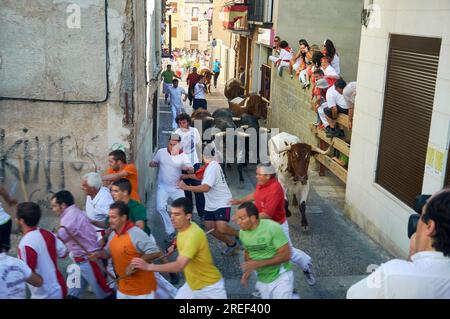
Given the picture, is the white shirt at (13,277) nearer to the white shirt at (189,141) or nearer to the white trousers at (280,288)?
the white trousers at (280,288)

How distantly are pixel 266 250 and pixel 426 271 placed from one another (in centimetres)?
236

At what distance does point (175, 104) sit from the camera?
18.6 metres

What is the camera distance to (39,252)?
5523 mm

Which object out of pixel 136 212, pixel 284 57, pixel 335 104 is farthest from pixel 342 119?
pixel 136 212

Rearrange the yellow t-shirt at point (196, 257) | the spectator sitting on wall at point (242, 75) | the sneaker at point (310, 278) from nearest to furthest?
the yellow t-shirt at point (196, 257), the sneaker at point (310, 278), the spectator sitting on wall at point (242, 75)

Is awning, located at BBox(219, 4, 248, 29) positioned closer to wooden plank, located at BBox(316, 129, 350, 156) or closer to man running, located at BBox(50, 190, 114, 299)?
wooden plank, located at BBox(316, 129, 350, 156)

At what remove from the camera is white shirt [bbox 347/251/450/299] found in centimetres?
330

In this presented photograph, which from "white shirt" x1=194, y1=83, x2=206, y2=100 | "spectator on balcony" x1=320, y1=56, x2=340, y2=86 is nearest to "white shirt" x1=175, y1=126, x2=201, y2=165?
"spectator on balcony" x1=320, y1=56, x2=340, y2=86

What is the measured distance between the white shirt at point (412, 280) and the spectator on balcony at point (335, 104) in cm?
900

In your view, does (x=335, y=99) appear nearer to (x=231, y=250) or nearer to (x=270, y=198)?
(x=231, y=250)

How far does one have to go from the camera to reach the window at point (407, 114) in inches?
323

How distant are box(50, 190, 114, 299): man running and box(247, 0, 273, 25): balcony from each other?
1590 cm

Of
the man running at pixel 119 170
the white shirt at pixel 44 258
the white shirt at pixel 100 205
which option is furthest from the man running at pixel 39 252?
the man running at pixel 119 170
